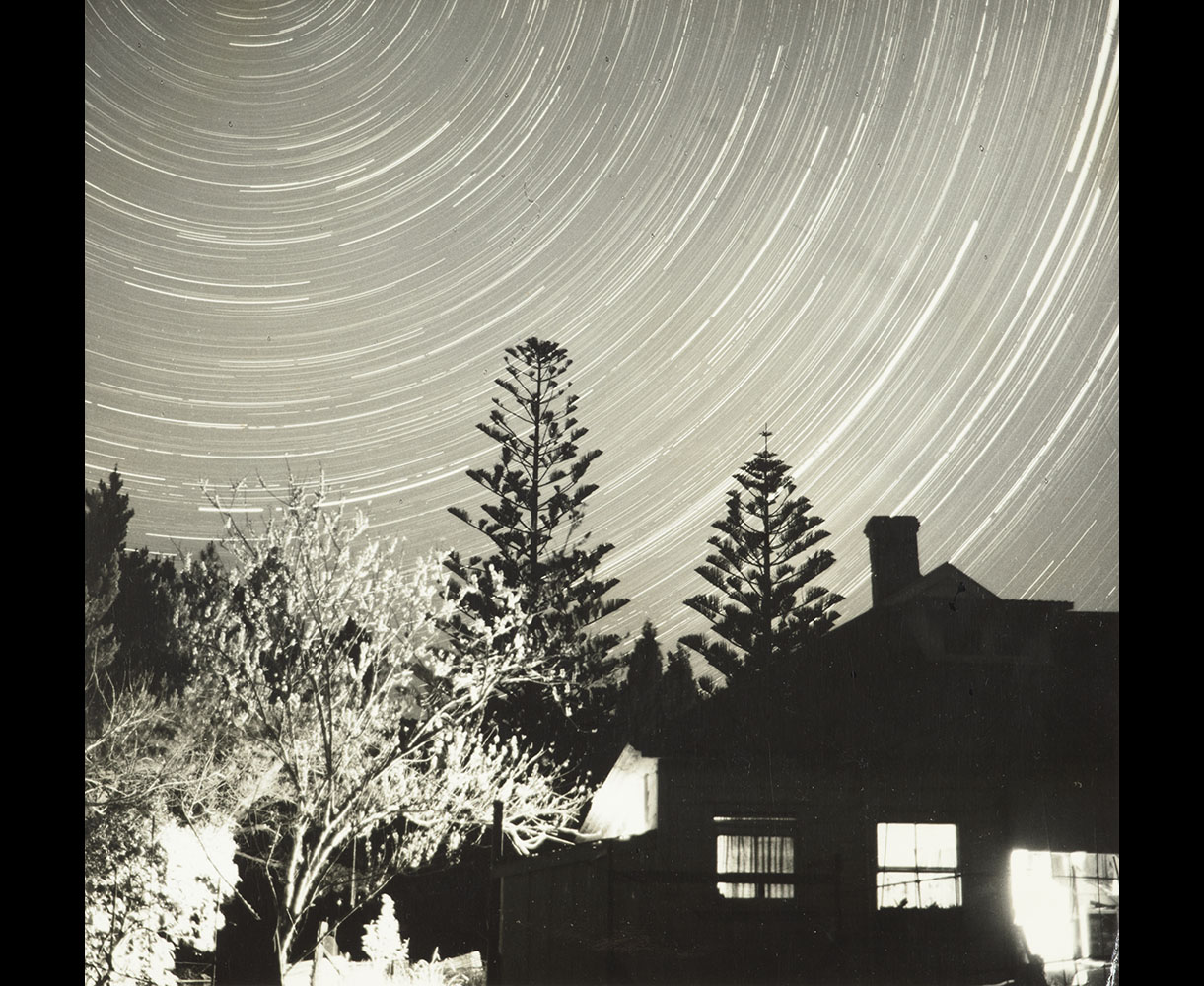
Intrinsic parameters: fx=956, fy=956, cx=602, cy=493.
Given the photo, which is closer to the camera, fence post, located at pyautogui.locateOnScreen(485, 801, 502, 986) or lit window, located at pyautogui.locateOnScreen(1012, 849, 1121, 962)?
fence post, located at pyautogui.locateOnScreen(485, 801, 502, 986)

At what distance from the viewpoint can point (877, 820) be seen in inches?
119

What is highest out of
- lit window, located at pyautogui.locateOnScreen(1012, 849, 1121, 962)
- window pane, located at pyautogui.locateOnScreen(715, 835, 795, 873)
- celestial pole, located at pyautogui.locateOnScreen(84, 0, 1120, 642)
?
celestial pole, located at pyautogui.locateOnScreen(84, 0, 1120, 642)

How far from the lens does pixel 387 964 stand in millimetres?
2873

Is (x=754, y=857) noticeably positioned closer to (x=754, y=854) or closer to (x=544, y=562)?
(x=754, y=854)

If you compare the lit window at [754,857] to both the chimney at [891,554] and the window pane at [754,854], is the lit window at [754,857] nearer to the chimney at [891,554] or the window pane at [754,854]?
the window pane at [754,854]

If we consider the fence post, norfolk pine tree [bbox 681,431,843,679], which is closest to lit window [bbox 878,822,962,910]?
norfolk pine tree [bbox 681,431,843,679]

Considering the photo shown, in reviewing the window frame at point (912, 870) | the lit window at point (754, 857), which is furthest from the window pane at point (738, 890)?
the window frame at point (912, 870)

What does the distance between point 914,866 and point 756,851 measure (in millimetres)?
498

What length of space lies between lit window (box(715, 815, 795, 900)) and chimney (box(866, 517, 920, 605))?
788mm

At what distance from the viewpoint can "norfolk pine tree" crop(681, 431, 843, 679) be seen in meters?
3.04

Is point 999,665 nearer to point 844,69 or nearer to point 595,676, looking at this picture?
point 595,676

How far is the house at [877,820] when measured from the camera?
9.71 feet

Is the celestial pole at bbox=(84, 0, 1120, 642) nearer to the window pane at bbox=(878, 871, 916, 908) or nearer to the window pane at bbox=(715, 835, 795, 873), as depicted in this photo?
the window pane at bbox=(715, 835, 795, 873)
